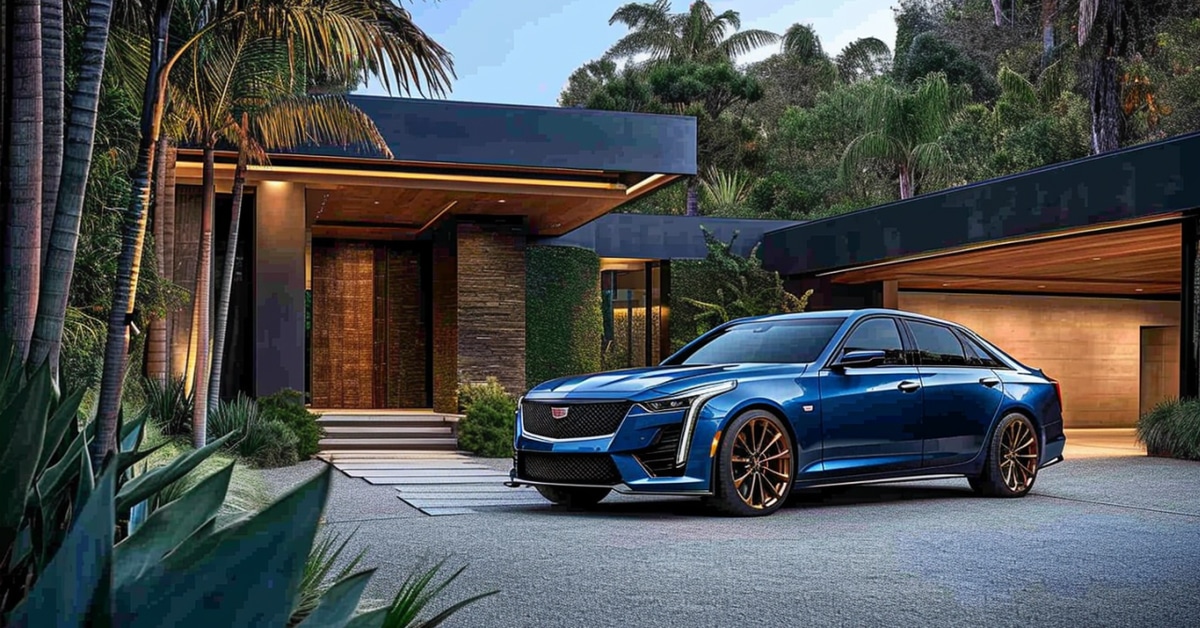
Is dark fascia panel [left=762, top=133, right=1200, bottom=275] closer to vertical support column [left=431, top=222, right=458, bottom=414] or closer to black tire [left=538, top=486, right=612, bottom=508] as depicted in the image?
vertical support column [left=431, top=222, right=458, bottom=414]

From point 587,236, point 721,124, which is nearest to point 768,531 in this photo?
point 587,236

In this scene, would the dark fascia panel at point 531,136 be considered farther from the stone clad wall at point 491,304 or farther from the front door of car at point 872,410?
the front door of car at point 872,410

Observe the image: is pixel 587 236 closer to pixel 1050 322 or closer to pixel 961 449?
pixel 1050 322

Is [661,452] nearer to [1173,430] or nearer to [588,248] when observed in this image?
[1173,430]

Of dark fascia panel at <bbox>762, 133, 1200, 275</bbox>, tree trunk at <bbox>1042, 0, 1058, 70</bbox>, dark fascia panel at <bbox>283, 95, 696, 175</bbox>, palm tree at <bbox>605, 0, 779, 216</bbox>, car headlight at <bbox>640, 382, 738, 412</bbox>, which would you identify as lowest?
car headlight at <bbox>640, 382, 738, 412</bbox>

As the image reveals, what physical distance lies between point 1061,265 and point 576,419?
47.8ft

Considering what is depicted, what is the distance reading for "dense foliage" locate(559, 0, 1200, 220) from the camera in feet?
101

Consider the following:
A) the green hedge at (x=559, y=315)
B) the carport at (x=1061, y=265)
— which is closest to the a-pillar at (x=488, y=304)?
the green hedge at (x=559, y=315)

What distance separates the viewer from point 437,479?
41.8 feet

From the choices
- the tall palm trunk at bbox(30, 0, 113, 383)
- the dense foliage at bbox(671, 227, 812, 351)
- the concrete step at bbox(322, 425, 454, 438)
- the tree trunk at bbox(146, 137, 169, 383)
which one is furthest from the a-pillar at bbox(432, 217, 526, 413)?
the tall palm trunk at bbox(30, 0, 113, 383)

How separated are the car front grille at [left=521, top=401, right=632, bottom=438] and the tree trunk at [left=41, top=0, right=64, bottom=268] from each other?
3797 millimetres

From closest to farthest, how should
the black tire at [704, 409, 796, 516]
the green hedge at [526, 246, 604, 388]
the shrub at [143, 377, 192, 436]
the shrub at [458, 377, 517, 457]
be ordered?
the black tire at [704, 409, 796, 516], the shrub at [143, 377, 192, 436], the shrub at [458, 377, 517, 457], the green hedge at [526, 246, 604, 388]

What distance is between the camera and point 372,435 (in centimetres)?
1820

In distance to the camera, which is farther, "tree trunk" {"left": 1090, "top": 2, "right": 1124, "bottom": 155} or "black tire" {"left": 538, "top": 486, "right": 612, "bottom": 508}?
"tree trunk" {"left": 1090, "top": 2, "right": 1124, "bottom": 155}
